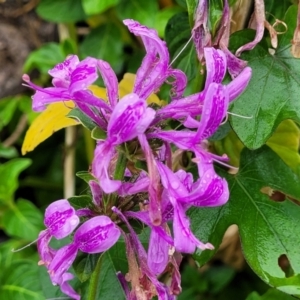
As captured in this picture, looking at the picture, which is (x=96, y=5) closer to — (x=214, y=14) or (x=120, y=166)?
(x=214, y=14)

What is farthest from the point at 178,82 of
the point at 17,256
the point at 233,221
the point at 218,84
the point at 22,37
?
the point at 22,37

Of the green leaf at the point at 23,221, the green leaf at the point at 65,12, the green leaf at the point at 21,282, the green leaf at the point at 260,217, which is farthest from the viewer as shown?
the green leaf at the point at 65,12

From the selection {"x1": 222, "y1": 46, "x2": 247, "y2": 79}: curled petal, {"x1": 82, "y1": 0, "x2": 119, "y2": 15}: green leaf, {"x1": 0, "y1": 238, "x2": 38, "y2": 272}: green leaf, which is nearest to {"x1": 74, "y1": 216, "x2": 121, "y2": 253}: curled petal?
{"x1": 222, "y1": 46, "x2": 247, "y2": 79}: curled petal

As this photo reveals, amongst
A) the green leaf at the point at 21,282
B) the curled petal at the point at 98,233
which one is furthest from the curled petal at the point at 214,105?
the green leaf at the point at 21,282

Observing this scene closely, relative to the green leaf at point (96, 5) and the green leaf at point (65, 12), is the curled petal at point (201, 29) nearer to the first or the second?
the green leaf at point (96, 5)

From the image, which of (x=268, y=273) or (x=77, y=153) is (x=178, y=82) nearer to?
(x=268, y=273)

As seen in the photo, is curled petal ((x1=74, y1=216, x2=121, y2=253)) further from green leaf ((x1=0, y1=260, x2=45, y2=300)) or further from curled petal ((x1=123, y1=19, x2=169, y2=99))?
green leaf ((x1=0, y1=260, x2=45, y2=300))
